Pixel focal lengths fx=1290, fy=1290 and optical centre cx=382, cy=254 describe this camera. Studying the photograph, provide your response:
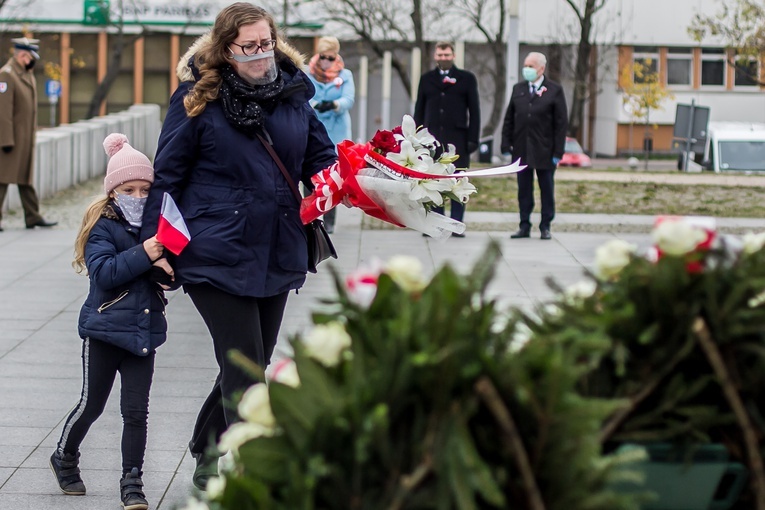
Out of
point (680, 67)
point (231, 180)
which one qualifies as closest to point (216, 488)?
point (231, 180)

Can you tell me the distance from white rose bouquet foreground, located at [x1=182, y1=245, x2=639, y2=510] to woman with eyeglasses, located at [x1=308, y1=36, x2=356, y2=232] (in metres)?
10.4

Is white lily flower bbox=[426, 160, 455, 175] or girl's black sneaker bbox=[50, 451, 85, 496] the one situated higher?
white lily flower bbox=[426, 160, 455, 175]

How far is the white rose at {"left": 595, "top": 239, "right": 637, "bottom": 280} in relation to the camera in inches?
83.6

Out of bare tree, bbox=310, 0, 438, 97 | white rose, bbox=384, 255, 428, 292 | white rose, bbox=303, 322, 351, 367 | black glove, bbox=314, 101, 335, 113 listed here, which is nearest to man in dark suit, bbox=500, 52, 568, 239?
black glove, bbox=314, 101, 335, 113

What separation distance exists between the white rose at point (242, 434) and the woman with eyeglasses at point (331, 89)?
10173mm

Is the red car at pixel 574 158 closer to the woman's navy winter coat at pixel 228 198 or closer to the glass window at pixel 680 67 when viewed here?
the glass window at pixel 680 67

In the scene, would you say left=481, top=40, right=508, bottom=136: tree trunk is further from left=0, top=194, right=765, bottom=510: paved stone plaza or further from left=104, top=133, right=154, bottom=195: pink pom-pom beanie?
left=104, top=133, right=154, bottom=195: pink pom-pom beanie

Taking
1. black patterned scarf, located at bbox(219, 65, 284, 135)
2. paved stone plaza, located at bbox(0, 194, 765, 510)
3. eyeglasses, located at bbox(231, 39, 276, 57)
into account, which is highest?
eyeglasses, located at bbox(231, 39, 276, 57)

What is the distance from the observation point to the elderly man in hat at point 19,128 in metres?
13.1

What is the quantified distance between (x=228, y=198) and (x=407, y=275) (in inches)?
109

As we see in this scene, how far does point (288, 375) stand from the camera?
1951mm

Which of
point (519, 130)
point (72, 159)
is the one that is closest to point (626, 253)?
point (519, 130)

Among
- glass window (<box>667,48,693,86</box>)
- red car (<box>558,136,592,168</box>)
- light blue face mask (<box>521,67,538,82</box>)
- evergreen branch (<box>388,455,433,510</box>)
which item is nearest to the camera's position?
evergreen branch (<box>388,455,433,510</box>)

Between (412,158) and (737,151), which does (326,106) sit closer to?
(412,158)
